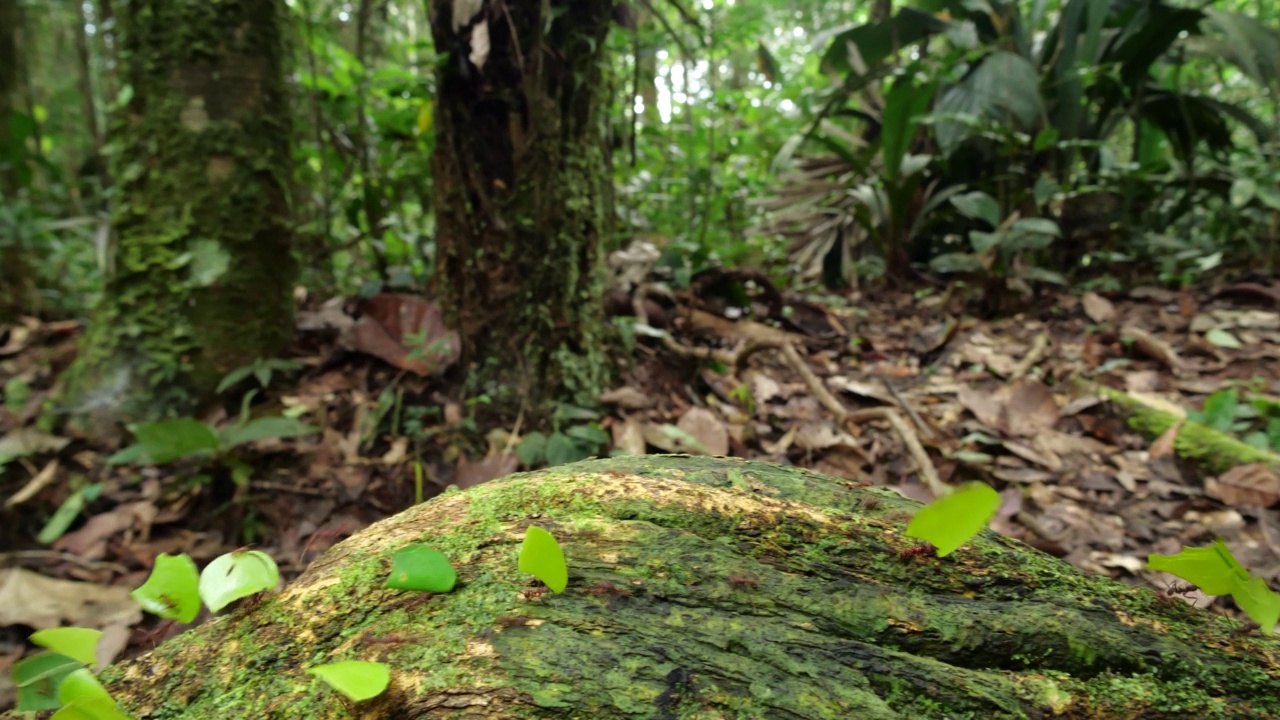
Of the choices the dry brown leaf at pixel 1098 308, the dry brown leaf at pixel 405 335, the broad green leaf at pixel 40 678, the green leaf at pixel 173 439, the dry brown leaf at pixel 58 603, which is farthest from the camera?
the dry brown leaf at pixel 1098 308

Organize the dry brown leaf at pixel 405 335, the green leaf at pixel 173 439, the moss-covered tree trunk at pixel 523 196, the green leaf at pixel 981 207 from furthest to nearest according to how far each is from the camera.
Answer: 1. the green leaf at pixel 981 207
2. the dry brown leaf at pixel 405 335
3. the moss-covered tree trunk at pixel 523 196
4. the green leaf at pixel 173 439

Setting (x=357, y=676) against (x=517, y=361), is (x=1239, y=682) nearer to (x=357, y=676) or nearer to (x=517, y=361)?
(x=357, y=676)

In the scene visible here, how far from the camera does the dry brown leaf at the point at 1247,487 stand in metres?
1.96

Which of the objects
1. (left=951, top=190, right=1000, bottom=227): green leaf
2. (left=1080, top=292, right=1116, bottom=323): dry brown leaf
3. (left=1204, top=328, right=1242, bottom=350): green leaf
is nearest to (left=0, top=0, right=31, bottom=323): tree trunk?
(left=951, top=190, right=1000, bottom=227): green leaf

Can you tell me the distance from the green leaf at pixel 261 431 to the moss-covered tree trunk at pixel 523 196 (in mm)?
524

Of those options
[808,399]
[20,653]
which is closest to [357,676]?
[20,653]

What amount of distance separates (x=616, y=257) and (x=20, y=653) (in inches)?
85.9

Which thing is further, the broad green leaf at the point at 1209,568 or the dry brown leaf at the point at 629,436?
the dry brown leaf at the point at 629,436

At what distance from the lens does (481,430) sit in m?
2.16

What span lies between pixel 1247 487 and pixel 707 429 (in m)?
1.49

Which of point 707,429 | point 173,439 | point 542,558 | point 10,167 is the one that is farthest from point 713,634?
point 10,167

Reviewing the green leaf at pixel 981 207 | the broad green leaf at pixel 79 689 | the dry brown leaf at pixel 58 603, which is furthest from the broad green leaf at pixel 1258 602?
the green leaf at pixel 981 207

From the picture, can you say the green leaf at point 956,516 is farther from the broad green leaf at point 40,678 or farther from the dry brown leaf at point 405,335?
the dry brown leaf at point 405,335

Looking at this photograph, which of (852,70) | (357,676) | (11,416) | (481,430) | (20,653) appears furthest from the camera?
(852,70)
